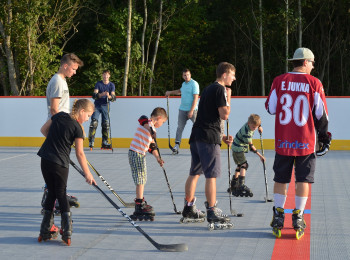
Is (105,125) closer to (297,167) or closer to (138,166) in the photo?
(138,166)

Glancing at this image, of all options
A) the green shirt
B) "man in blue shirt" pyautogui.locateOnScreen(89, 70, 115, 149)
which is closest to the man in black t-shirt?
the green shirt

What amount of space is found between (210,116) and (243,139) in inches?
85.8

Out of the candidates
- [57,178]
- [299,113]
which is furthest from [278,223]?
[57,178]

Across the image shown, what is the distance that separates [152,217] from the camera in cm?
705

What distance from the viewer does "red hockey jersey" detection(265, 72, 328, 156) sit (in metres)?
6.14

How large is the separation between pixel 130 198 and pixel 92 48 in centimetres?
2666

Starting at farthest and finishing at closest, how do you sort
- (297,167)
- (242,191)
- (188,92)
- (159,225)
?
(188,92)
(242,191)
(159,225)
(297,167)

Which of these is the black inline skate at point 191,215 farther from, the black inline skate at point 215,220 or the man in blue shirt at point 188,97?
the man in blue shirt at point 188,97

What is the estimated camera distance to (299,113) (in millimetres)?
6148

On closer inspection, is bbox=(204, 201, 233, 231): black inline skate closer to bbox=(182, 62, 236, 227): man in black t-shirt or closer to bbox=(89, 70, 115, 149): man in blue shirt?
bbox=(182, 62, 236, 227): man in black t-shirt

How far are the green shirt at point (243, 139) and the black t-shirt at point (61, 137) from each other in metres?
3.20

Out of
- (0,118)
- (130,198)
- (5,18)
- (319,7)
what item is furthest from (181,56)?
(130,198)

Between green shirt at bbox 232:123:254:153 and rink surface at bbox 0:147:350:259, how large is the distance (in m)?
0.63

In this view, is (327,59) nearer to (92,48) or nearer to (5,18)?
(92,48)
